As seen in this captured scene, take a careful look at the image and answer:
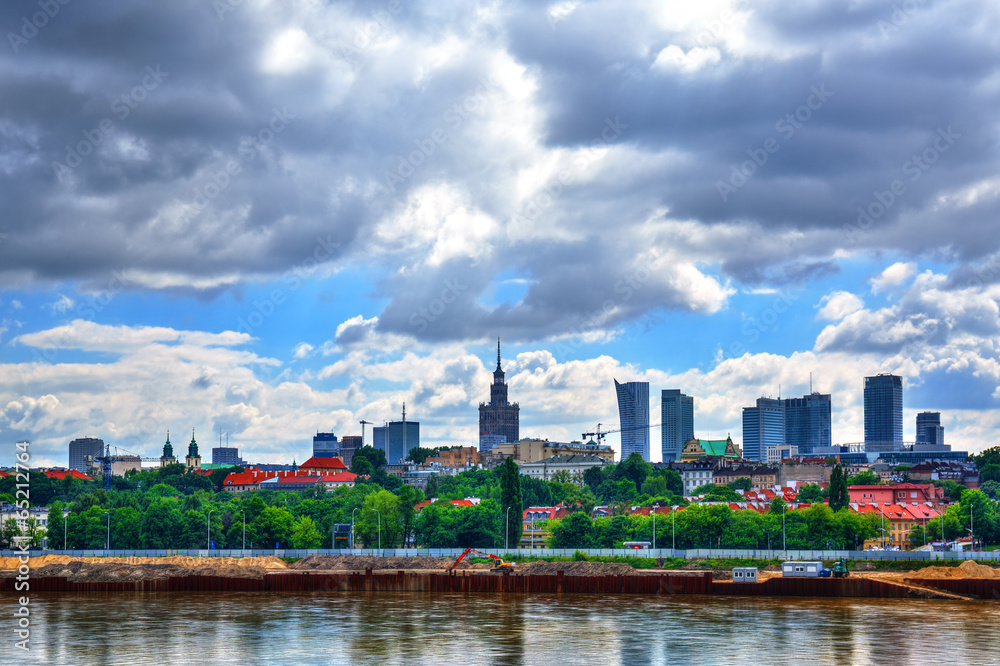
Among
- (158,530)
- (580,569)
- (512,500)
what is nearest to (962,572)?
(580,569)

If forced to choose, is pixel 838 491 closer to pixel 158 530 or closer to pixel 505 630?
pixel 158 530

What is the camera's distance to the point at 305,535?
575ft

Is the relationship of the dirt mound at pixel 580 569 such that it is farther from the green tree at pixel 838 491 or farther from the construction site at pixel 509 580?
the green tree at pixel 838 491

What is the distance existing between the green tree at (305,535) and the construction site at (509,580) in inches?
1359

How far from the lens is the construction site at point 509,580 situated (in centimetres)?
11050

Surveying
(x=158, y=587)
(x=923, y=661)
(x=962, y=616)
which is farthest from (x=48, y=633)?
(x=962, y=616)

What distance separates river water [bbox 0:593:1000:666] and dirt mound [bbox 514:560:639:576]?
1417cm

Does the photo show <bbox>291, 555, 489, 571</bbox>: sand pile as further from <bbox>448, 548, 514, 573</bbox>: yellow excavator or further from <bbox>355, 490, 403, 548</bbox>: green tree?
<bbox>355, 490, 403, 548</bbox>: green tree

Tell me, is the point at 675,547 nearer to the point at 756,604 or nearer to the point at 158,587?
the point at 756,604

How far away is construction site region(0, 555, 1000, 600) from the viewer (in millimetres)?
110500

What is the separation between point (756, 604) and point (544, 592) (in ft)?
78.5

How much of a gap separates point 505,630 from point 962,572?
59.6m

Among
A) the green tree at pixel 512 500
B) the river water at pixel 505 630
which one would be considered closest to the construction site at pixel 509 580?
the river water at pixel 505 630

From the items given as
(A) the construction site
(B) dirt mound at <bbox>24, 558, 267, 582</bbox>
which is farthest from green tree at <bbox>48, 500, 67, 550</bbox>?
(B) dirt mound at <bbox>24, 558, 267, 582</bbox>
